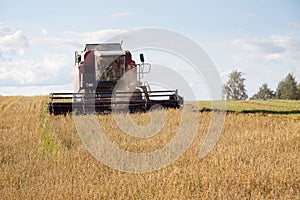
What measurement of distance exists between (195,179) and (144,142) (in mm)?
3707

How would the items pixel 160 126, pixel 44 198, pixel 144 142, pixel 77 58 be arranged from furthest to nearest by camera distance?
pixel 77 58 → pixel 160 126 → pixel 144 142 → pixel 44 198

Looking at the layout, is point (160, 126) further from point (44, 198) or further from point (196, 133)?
point (44, 198)

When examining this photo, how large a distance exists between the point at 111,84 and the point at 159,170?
12.5 metres

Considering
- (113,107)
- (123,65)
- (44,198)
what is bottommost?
(44,198)

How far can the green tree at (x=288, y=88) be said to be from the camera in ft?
204

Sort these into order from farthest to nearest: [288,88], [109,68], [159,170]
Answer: [288,88] → [109,68] → [159,170]

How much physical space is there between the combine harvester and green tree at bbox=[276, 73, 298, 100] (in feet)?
149

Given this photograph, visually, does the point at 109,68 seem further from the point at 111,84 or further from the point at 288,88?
the point at 288,88

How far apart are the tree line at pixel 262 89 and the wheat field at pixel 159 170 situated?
52752 millimetres

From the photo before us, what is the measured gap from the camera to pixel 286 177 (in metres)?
7.15

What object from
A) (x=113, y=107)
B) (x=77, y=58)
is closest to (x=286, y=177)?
(x=113, y=107)

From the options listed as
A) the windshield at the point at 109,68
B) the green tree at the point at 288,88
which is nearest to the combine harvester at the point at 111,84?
the windshield at the point at 109,68

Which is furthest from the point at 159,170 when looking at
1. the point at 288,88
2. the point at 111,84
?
the point at 288,88

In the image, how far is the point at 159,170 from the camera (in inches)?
309
